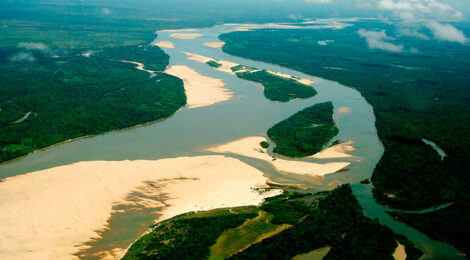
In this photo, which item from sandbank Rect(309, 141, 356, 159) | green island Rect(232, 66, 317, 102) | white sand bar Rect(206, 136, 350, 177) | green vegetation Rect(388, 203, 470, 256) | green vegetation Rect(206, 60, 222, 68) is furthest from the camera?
Result: green vegetation Rect(206, 60, 222, 68)

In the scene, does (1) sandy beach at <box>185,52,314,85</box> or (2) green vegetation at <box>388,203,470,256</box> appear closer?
(2) green vegetation at <box>388,203,470,256</box>

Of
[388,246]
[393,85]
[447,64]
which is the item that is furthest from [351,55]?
[388,246]

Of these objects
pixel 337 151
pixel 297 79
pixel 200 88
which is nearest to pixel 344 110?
pixel 337 151

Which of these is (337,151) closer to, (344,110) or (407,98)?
(344,110)

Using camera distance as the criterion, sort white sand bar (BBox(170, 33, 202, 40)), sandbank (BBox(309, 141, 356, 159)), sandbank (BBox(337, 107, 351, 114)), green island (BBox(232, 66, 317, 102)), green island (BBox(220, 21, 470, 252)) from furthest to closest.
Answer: white sand bar (BBox(170, 33, 202, 40)) → green island (BBox(232, 66, 317, 102)) → sandbank (BBox(337, 107, 351, 114)) → sandbank (BBox(309, 141, 356, 159)) → green island (BBox(220, 21, 470, 252))

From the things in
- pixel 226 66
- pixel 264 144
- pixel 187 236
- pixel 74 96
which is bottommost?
pixel 187 236

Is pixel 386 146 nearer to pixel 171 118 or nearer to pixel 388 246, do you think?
pixel 388 246

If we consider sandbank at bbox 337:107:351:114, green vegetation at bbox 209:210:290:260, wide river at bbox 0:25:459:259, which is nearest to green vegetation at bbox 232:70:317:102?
wide river at bbox 0:25:459:259

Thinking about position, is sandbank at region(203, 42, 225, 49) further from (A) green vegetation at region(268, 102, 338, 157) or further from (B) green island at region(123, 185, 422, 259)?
(B) green island at region(123, 185, 422, 259)
